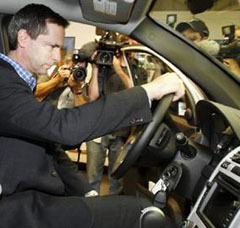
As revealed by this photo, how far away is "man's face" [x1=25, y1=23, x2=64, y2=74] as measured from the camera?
124 cm

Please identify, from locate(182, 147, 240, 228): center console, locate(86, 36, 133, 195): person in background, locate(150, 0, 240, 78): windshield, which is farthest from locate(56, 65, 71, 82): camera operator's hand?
locate(182, 147, 240, 228): center console

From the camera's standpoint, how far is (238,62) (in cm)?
164

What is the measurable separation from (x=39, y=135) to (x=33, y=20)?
16.9 inches

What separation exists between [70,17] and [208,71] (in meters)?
0.56

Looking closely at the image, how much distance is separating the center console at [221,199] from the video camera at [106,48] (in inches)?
33.0

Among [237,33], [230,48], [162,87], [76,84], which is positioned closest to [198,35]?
[230,48]

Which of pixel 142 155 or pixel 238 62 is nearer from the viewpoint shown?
pixel 142 155

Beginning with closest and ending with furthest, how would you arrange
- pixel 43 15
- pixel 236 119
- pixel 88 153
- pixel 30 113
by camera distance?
pixel 30 113
pixel 236 119
pixel 43 15
pixel 88 153

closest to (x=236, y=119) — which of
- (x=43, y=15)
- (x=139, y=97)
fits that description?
(x=139, y=97)

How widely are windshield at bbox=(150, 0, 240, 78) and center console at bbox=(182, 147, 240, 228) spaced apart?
1.53 ft

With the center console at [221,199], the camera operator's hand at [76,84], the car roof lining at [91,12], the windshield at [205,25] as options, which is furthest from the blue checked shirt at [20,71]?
the camera operator's hand at [76,84]

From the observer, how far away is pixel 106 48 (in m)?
1.75

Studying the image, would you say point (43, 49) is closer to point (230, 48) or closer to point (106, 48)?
point (106, 48)

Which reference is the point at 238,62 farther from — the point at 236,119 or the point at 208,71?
the point at 236,119
